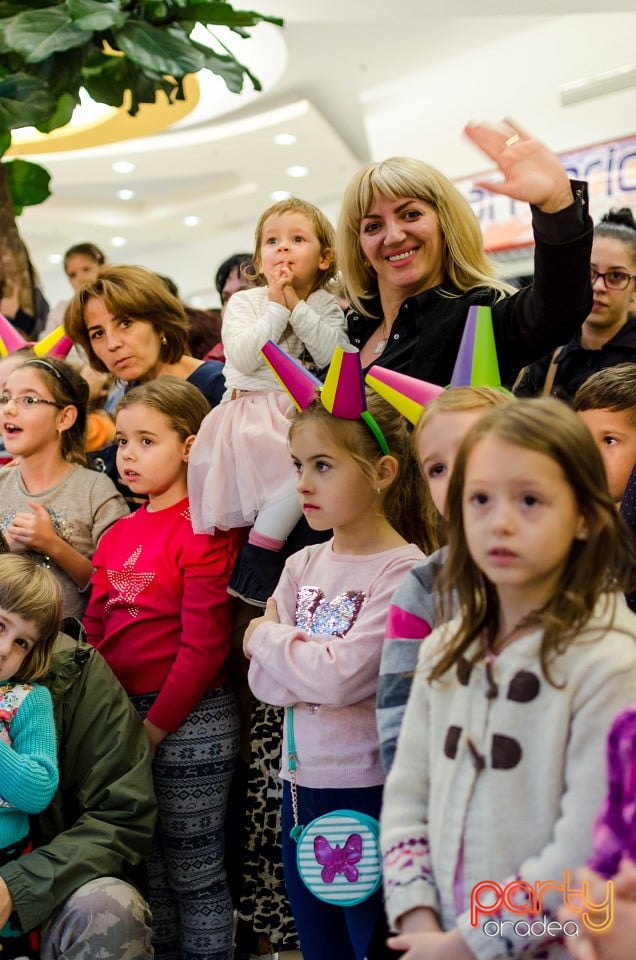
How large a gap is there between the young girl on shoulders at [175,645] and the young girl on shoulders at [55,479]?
0.35ft

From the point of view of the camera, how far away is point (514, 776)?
102 cm

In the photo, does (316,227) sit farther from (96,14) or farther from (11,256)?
(11,256)

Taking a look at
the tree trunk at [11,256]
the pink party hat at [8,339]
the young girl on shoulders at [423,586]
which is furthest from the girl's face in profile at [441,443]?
the tree trunk at [11,256]

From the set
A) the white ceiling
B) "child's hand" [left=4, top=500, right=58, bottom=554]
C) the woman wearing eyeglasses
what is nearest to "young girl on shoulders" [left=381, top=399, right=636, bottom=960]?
"child's hand" [left=4, top=500, right=58, bottom=554]

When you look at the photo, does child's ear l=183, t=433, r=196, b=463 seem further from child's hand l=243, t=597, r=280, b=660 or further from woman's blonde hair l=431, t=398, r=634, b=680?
woman's blonde hair l=431, t=398, r=634, b=680

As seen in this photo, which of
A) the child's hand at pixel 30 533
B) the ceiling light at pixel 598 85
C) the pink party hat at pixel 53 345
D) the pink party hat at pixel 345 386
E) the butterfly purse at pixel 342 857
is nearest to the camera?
the butterfly purse at pixel 342 857

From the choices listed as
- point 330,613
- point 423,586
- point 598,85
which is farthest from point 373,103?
point 423,586

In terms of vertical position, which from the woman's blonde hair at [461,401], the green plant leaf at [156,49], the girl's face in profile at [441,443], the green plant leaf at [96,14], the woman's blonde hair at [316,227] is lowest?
the girl's face in profile at [441,443]

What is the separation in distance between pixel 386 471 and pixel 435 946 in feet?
2.66

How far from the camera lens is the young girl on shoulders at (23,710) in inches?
69.2

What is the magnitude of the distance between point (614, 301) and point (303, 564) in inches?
48.8

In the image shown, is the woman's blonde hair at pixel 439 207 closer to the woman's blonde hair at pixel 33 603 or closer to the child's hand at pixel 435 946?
the woman's blonde hair at pixel 33 603

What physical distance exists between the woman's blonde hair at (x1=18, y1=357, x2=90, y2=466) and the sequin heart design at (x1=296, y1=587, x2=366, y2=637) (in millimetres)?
1080

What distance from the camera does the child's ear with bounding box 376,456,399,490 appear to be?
65.6 inches
